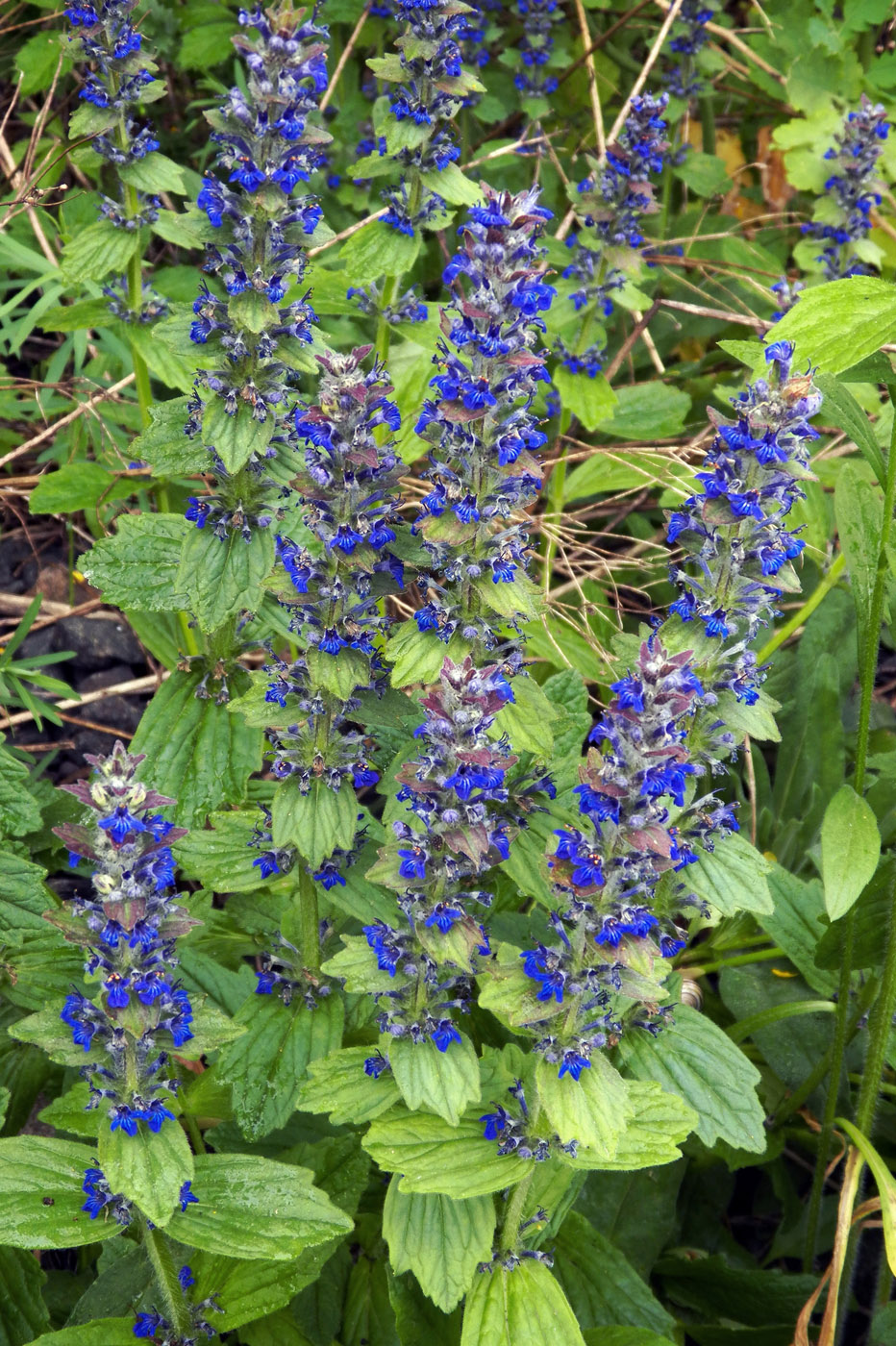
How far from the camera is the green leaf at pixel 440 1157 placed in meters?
2.98

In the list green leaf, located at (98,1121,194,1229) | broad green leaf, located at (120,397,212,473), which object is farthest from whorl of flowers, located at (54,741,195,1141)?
broad green leaf, located at (120,397,212,473)

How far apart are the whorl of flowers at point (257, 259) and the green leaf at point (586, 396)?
193cm

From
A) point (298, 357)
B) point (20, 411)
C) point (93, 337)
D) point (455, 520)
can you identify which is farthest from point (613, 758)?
point (93, 337)

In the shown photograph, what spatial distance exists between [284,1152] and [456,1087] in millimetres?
1186

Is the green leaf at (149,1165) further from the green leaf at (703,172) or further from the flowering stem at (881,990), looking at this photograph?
the green leaf at (703,172)

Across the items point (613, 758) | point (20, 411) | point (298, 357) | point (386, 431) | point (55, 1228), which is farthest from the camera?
point (20, 411)

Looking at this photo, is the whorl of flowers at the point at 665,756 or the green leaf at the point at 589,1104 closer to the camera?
the whorl of flowers at the point at 665,756

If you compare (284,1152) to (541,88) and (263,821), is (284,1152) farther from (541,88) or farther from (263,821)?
(541,88)

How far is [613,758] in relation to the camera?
102 inches

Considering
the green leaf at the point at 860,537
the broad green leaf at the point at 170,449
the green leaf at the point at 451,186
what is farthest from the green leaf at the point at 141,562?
the green leaf at the point at 860,537

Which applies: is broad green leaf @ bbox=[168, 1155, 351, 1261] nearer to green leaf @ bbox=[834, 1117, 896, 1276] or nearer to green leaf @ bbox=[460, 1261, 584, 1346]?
green leaf @ bbox=[460, 1261, 584, 1346]

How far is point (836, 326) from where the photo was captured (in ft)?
10.0

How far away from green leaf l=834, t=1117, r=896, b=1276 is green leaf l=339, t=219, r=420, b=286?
341 cm

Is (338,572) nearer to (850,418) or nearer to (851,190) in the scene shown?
(850,418)
